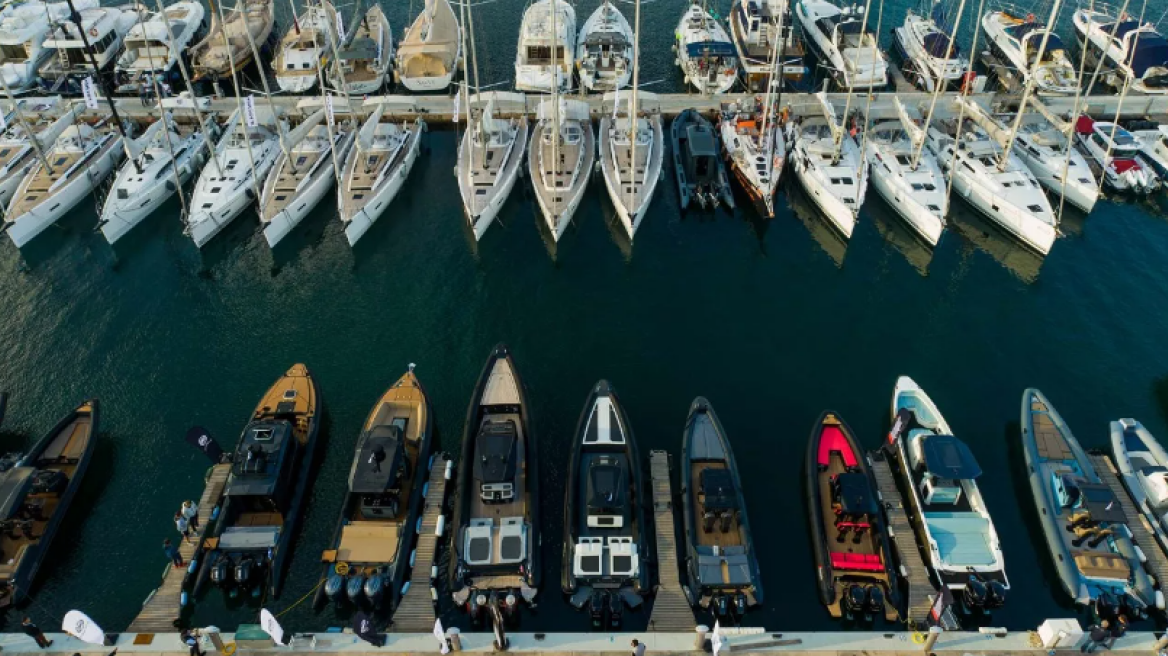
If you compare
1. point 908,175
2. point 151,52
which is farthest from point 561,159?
point 151,52

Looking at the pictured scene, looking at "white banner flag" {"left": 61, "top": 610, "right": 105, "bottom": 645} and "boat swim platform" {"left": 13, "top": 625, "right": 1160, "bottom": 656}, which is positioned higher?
"white banner flag" {"left": 61, "top": 610, "right": 105, "bottom": 645}

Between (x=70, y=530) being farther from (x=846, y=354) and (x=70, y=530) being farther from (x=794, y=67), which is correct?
(x=794, y=67)

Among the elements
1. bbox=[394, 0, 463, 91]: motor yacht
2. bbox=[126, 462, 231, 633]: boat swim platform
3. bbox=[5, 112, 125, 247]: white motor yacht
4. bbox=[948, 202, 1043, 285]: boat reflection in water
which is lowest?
bbox=[126, 462, 231, 633]: boat swim platform

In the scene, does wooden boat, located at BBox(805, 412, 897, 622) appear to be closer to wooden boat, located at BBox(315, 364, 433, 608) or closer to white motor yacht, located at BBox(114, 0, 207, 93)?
wooden boat, located at BBox(315, 364, 433, 608)

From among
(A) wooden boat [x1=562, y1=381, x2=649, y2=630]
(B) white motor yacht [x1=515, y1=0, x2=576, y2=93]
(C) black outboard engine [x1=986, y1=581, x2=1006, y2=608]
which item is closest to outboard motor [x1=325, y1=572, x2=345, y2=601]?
(A) wooden boat [x1=562, y1=381, x2=649, y2=630]

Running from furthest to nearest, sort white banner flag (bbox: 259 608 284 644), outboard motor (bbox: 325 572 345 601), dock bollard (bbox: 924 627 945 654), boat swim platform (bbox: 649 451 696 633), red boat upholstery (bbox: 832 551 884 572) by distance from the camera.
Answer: red boat upholstery (bbox: 832 551 884 572)
outboard motor (bbox: 325 572 345 601)
boat swim platform (bbox: 649 451 696 633)
dock bollard (bbox: 924 627 945 654)
white banner flag (bbox: 259 608 284 644)

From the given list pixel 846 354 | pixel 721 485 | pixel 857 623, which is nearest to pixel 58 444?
pixel 721 485

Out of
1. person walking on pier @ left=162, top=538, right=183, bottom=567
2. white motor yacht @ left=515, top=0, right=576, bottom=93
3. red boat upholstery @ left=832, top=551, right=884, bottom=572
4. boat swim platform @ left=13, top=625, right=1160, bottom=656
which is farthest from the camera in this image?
white motor yacht @ left=515, top=0, right=576, bottom=93
